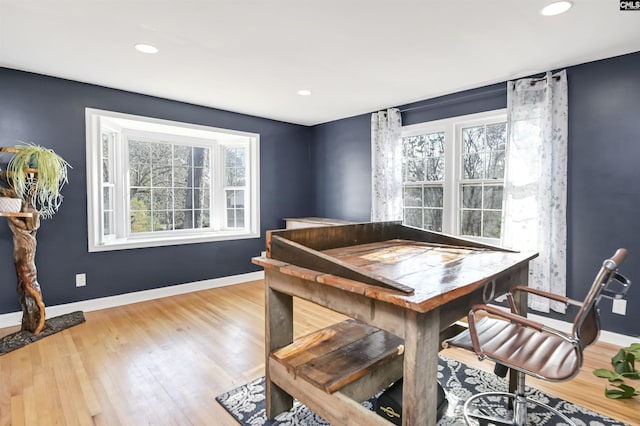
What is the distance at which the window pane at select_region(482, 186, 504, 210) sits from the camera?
11.7 feet

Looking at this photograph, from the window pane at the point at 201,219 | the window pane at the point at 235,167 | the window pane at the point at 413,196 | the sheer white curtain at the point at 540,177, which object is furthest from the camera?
the window pane at the point at 235,167

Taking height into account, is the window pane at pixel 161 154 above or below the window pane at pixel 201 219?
above

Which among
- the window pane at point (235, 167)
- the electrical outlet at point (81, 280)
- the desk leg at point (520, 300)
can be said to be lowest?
the electrical outlet at point (81, 280)

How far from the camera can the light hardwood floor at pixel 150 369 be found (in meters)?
1.88

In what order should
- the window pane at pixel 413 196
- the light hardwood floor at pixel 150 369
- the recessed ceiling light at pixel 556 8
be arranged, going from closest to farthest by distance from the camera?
the light hardwood floor at pixel 150 369
the recessed ceiling light at pixel 556 8
the window pane at pixel 413 196

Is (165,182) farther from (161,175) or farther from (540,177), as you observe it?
(540,177)

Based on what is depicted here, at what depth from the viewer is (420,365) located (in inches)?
46.1

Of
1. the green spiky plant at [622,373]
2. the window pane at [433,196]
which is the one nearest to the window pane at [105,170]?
the window pane at [433,196]

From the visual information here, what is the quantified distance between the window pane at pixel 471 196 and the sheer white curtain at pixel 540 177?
0.41m

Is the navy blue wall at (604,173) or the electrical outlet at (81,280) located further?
the electrical outlet at (81,280)

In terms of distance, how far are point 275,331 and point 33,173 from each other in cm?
268

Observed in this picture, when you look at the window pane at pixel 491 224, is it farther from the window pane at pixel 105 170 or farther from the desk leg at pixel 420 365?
the window pane at pixel 105 170

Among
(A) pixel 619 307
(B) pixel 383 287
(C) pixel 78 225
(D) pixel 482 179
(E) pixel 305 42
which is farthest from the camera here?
(D) pixel 482 179


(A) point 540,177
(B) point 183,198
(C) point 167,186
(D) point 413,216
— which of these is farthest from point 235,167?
(A) point 540,177
